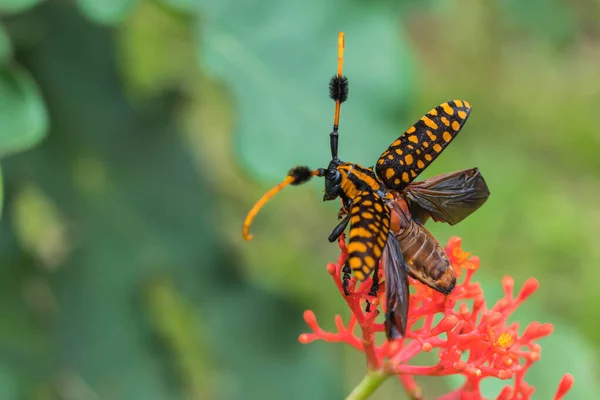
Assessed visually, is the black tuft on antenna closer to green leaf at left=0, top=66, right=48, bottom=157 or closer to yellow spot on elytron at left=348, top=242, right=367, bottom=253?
yellow spot on elytron at left=348, top=242, right=367, bottom=253

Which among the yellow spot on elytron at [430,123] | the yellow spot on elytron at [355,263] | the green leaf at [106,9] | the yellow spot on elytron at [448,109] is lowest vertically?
the yellow spot on elytron at [355,263]

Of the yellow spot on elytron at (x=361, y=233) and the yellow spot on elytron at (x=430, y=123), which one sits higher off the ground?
the yellow spot on elytron at (x=430, y=123)

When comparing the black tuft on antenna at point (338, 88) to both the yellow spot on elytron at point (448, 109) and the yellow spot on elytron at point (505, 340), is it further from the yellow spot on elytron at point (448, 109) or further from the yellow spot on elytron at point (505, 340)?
the yellow spot on elytron at point (505, 340)

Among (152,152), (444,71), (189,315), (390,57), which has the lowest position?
(189,315)

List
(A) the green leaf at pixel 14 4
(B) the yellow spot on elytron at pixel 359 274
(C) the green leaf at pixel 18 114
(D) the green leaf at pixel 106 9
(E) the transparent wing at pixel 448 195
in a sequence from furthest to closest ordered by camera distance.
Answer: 1. (D) the green leaf at pixel 106 9
2. (A) the green leaf at pixel 14 4
3. (C) the green leaf at pixel 18 114
4. (E) the transparent wing at pixel 448 195
5. (B) the yellow spot on elytron at pixel 359 274

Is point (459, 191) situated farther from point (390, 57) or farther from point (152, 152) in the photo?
point (152, 152)

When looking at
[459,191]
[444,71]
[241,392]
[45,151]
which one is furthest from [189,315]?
[444,71]

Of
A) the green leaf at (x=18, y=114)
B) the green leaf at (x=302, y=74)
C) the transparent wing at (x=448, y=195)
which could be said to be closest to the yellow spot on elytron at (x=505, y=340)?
the transparent wing at (x=448, y=195)
